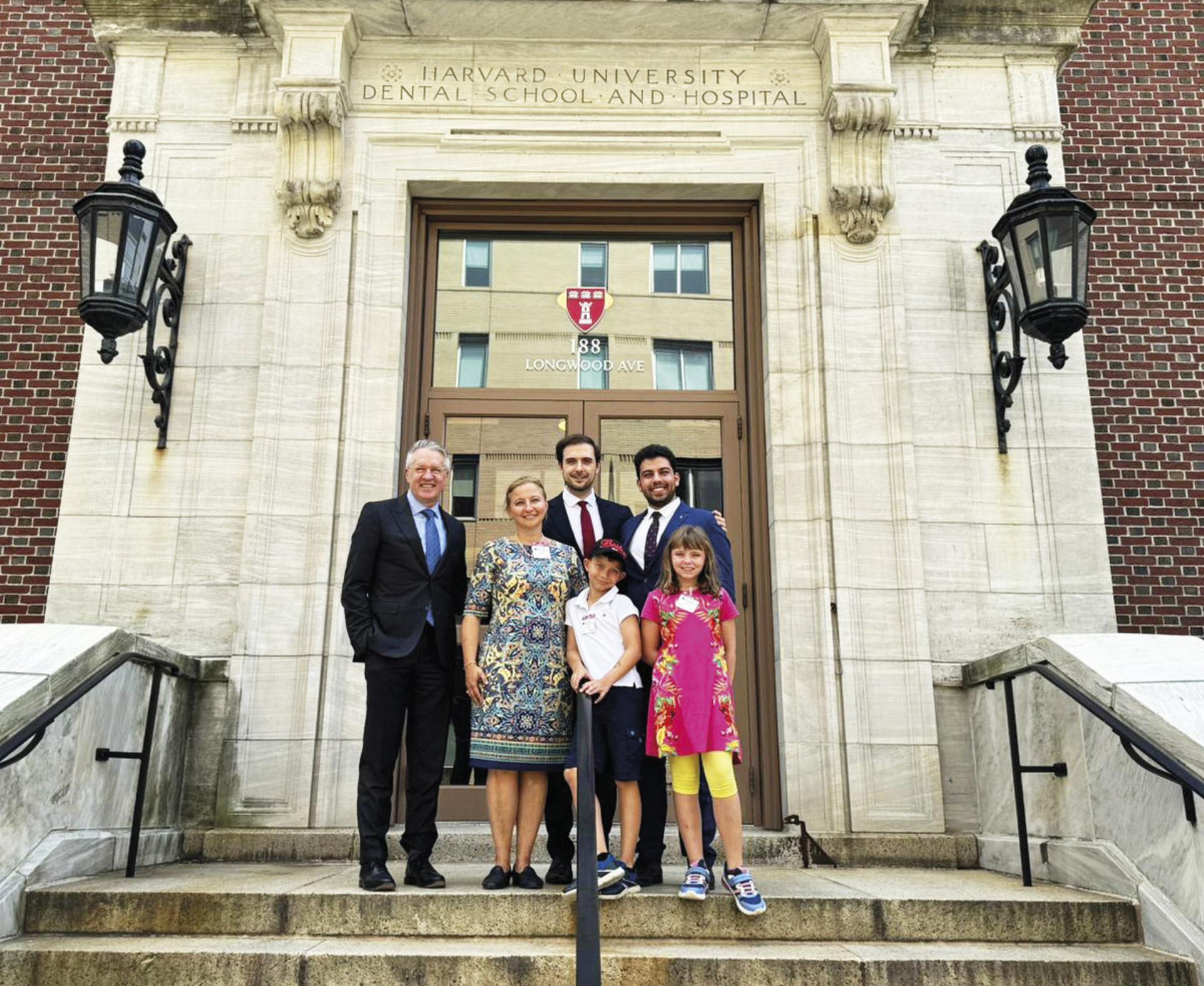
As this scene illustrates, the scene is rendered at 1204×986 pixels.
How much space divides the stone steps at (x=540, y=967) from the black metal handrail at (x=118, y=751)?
2.51ft

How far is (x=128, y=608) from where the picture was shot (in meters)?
6.50

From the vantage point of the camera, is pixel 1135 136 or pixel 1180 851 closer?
pixel 1180 851

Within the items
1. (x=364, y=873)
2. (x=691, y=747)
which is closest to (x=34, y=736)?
(x=364, y=873)

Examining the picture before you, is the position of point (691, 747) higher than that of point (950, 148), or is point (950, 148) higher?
point (950, 148)

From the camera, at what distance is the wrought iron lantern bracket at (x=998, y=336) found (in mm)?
6602

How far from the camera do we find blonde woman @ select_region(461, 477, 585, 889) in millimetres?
4641

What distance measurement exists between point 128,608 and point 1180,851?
18.4 ft

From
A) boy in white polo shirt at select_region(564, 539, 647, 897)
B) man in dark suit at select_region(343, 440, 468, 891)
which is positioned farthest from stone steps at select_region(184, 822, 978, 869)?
boy in white polo shirt at select_region(564, 539, 647, 897)

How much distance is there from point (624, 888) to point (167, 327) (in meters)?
4.59

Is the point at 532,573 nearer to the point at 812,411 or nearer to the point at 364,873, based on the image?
the point at 364,873

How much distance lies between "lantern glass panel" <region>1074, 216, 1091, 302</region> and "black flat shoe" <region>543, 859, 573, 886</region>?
4051 mm

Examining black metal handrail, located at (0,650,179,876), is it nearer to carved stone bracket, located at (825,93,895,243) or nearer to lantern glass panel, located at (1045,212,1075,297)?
carved stone bracket, located at (825,93,895,243)

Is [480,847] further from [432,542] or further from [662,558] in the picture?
[662,558]

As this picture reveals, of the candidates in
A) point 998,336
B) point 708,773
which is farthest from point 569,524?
point 998,336
